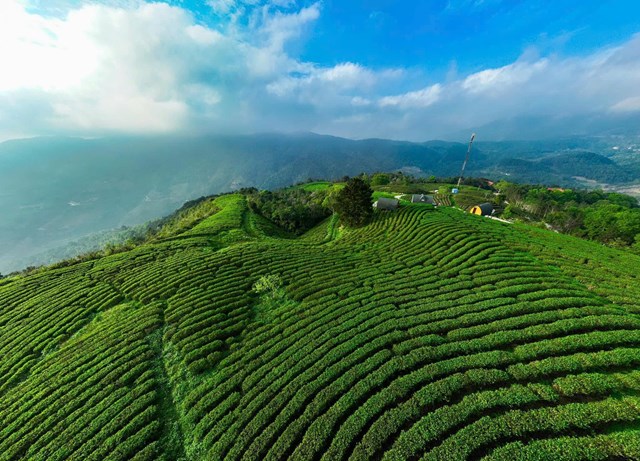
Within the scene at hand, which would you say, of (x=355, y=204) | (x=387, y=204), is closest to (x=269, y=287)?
(x=355, y=204)

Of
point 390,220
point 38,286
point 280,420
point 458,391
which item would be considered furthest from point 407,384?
point 38,286

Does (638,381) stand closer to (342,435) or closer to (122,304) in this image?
(342,435)

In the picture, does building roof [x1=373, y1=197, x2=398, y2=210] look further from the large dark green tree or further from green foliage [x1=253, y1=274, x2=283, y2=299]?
green foliage [x1=253, y1=274, x2=283, y2=299]

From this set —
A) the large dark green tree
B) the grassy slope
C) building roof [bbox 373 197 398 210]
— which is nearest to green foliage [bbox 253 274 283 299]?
the grassy slope

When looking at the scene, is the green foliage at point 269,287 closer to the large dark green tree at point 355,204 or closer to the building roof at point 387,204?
the large dark green tree at point 355,204

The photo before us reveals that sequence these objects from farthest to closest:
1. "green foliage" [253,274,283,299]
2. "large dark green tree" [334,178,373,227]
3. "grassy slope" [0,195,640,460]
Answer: "large dark green tree" [334,178,373,227] < "green foliage" [253,274,283,299] < "grassy slope" [0,195,640,460]

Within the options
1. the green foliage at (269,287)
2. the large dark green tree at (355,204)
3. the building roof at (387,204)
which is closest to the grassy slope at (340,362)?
the green foliage at (269,287)
